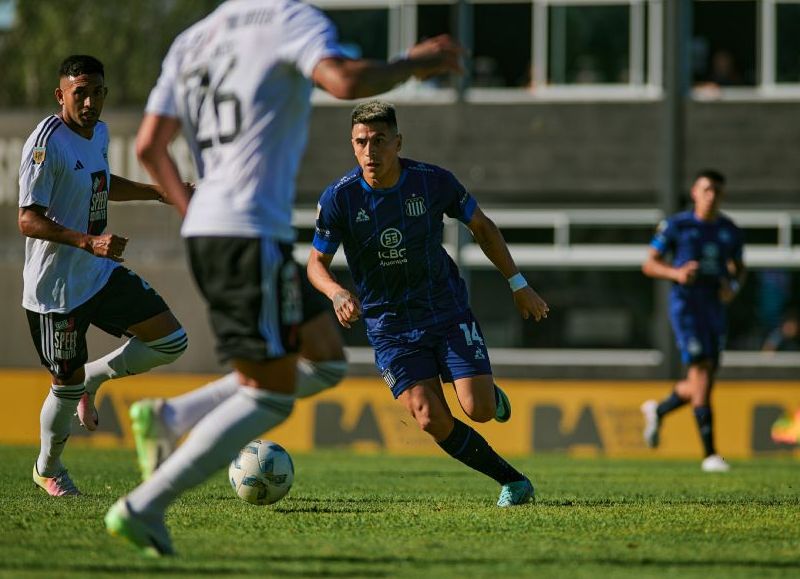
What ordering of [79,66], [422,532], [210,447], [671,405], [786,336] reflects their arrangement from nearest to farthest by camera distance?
[210,447]
[422,532]
[79,66]
[671,405]
[786,336]

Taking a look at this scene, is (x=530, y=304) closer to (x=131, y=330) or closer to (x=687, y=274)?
(x=131, y=330)

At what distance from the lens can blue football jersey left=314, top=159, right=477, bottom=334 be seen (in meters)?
8.14

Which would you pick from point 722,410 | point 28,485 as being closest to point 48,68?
point 722,410

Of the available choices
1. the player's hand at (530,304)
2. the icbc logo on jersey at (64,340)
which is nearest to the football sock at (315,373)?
the player's hand at (530,304)

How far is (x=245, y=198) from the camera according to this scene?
221 inches

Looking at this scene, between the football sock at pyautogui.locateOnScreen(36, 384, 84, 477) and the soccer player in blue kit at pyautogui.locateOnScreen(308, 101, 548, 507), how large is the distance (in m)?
1.62

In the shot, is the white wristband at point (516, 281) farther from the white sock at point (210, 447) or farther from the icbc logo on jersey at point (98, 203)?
the white sock at point (210, 447)

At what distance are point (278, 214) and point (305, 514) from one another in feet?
7.63

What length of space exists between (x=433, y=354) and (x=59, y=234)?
2.28 meters

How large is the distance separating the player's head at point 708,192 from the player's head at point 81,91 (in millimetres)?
7090

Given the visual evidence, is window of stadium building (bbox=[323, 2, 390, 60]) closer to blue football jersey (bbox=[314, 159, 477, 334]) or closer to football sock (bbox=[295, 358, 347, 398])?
blue football jersey (bbox=[314, 159, 477, 334])

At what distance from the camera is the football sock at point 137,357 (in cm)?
852

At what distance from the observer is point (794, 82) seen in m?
23.8

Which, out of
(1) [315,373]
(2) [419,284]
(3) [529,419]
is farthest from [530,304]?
(3) [529,419]
